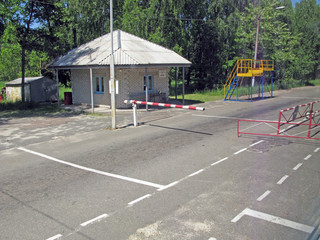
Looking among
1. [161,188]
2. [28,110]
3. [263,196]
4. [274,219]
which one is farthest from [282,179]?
[28,110]

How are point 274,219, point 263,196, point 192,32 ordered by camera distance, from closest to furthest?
1. point 274,219
2. point 263,196
3. point 192,32

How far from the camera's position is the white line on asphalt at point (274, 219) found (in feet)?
16.4

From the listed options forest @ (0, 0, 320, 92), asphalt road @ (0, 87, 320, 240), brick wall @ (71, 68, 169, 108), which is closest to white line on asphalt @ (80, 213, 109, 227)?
asphalt road @ (0, 87, 320, 240)

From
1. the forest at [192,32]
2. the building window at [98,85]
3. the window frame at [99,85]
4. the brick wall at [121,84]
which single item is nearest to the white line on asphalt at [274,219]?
the brick wall at [121,84]

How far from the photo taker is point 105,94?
20.5 meters

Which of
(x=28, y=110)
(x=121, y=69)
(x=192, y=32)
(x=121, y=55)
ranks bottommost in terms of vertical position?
(x=28, y=110)

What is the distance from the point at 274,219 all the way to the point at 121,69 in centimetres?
1573

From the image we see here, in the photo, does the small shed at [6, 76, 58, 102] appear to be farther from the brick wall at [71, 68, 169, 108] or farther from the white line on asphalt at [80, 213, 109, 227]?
the white line on asphalt at [80, 213, 109, 227]

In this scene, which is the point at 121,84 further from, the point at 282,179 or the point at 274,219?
the point at 274,219

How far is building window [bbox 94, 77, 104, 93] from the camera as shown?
20766mm

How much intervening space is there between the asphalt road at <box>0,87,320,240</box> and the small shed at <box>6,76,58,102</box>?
524 inches

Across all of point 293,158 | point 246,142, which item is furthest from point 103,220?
point 246,142

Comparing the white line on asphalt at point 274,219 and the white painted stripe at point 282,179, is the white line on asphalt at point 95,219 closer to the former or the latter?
the white line on asphalt at point 274,219

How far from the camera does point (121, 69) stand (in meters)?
19.6
